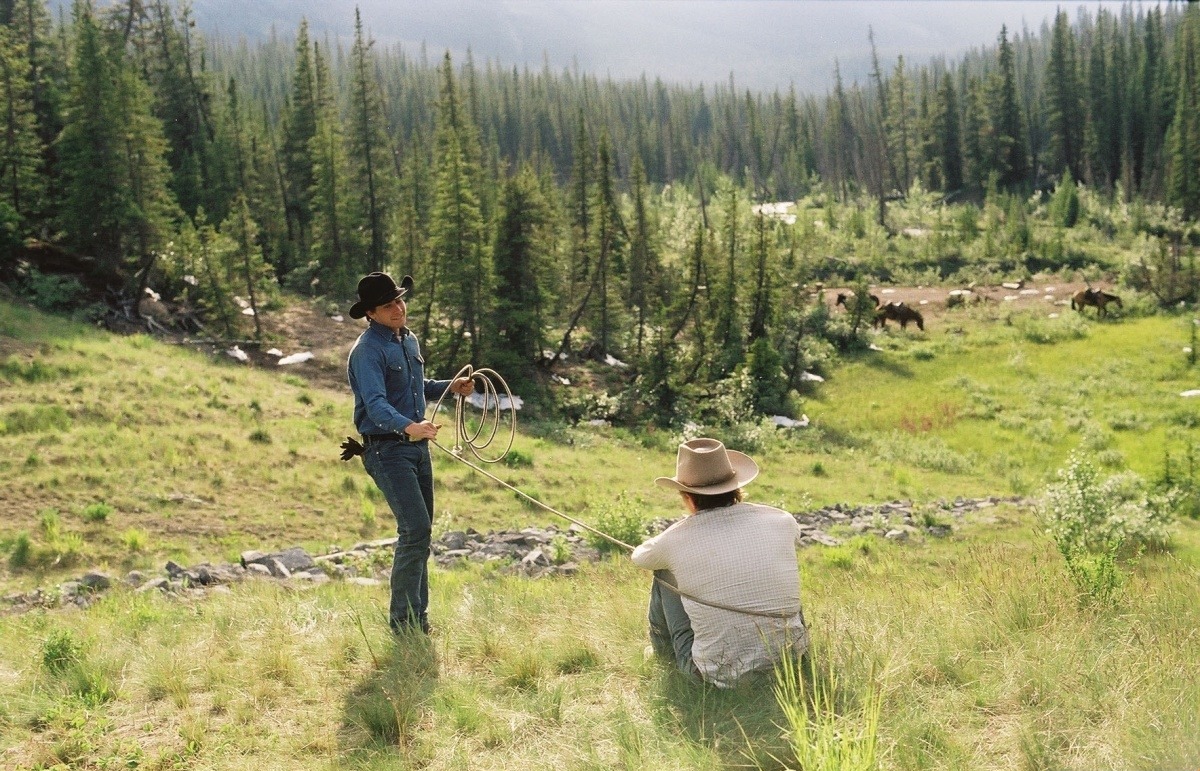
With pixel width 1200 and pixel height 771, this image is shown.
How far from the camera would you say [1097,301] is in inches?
1537

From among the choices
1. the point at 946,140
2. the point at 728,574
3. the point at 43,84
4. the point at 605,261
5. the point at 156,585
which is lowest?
the point at 156,585

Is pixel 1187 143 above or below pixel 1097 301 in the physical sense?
above

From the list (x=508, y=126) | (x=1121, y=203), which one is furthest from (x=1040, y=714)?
(x=508, y=126)

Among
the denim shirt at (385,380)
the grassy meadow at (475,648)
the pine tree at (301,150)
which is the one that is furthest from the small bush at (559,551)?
the pine tree at (301,150)

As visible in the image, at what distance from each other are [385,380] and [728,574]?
2.83 m

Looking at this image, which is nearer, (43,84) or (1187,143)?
(43,84)

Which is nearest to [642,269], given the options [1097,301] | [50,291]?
[50,291]

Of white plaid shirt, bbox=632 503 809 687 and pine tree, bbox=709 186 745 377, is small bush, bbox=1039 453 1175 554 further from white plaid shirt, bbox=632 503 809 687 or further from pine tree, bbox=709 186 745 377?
pine tree, bbox=709 186 745 377

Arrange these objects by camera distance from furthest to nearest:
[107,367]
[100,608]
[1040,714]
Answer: [107,367] < [100,608] < [1040,714]

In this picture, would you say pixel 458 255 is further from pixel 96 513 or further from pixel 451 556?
pixel 451 556

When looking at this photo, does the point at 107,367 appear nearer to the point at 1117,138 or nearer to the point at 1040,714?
the point at 1040,714

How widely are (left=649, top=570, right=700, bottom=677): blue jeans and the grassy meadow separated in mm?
141

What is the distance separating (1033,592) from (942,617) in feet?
2.50

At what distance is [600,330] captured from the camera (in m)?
35.6
